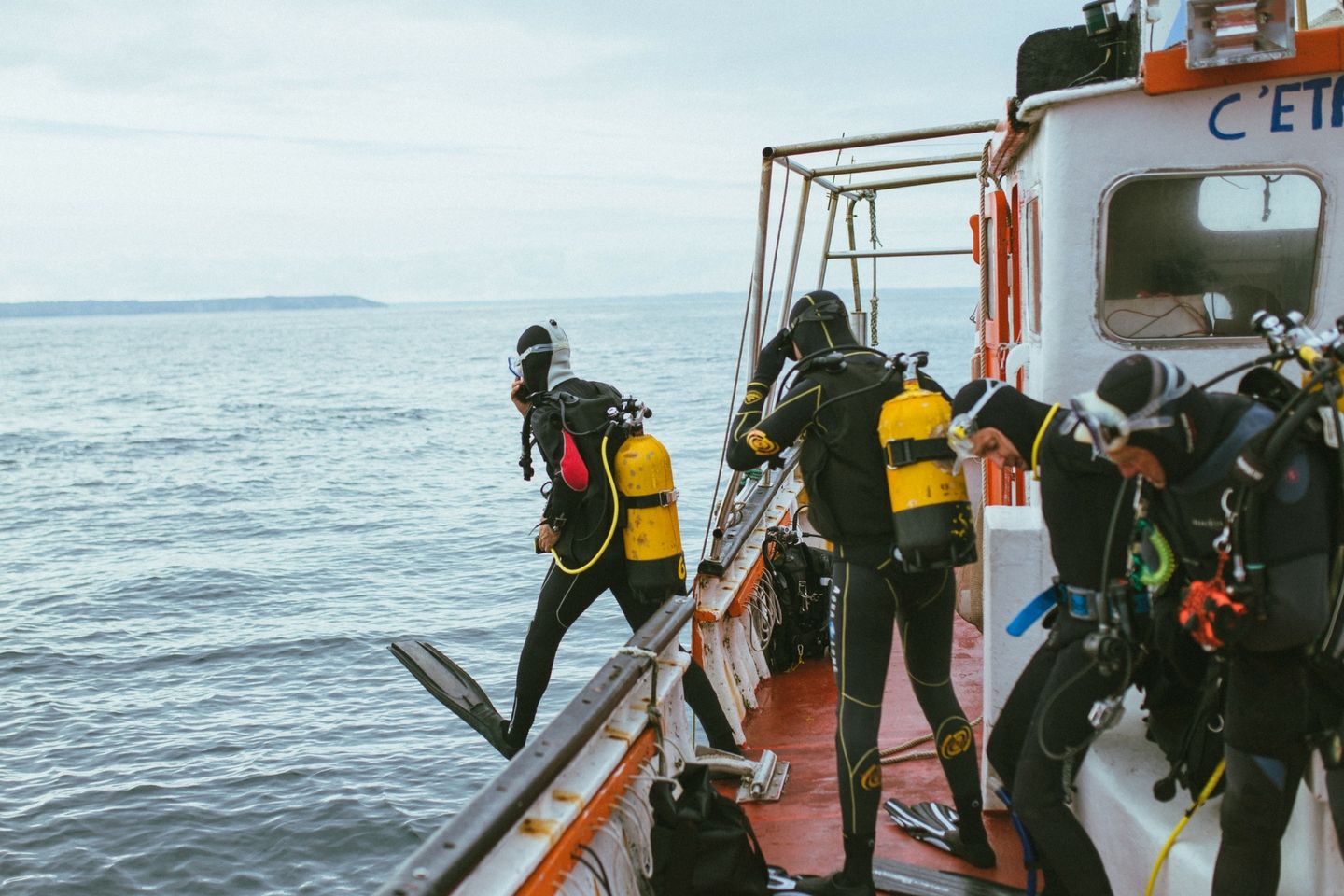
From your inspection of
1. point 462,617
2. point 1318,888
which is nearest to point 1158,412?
point 1318,888

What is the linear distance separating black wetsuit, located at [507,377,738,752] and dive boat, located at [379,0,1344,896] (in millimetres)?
250

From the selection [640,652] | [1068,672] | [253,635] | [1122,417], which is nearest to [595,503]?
[640,652]

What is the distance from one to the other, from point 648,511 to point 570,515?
32 cm

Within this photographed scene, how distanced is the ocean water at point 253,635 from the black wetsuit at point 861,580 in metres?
5.05

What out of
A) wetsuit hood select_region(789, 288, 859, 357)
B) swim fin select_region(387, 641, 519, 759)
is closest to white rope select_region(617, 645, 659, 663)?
wetsuit hood select_region(789, 288, 859, 357)

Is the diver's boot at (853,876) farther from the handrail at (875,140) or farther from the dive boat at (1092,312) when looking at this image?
the handrail at (875,140)

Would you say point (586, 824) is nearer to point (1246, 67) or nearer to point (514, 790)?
point (514, 790)

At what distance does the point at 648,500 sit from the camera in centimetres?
459

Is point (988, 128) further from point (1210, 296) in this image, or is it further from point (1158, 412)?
point (1158, 412)

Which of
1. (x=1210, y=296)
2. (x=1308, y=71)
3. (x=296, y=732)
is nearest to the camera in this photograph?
(x=1308, y=71)

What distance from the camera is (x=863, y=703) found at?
11.4 ft

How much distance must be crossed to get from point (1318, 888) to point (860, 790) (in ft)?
3.79

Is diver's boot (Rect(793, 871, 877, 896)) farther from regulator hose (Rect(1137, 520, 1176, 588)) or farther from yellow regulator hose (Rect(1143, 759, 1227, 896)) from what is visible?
regulator hose (Rect(1137, 520, 1176, 588))

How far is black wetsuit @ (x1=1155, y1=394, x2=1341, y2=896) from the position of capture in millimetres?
2299
